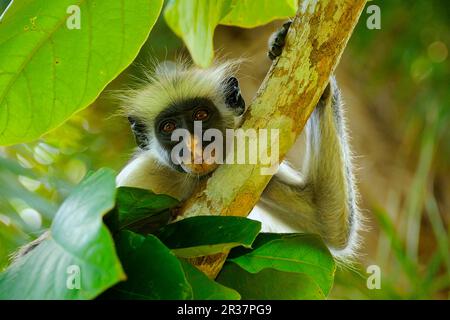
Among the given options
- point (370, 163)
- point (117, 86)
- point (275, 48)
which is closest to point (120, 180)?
point (275, 48)

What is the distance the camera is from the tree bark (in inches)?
77.2

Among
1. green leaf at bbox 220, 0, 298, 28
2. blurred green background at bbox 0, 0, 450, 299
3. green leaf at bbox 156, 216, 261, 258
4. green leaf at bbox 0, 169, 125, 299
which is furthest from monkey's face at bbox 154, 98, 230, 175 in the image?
green leaf at bbox 0, 169, 125, 299

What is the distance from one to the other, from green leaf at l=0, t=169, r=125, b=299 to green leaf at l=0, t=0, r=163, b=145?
0.48 m

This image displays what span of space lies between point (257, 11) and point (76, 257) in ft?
4.31

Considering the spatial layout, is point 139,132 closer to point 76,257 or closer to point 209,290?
point 209,290

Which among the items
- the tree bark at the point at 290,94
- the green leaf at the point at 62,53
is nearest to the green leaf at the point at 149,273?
the tree bark at the point at 290,94

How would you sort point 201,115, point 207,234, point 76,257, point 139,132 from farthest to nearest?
point 139,132
point 201,115
point 207,234
point 76,257

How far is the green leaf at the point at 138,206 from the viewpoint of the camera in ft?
6.16

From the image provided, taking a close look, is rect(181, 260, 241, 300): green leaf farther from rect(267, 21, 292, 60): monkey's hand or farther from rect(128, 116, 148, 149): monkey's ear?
rect(128, 116, 148, 149): monkey's ear

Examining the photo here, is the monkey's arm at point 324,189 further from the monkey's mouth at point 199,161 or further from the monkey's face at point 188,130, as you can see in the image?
the monkey's mouth at point 199,161

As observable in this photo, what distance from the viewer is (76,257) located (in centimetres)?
129

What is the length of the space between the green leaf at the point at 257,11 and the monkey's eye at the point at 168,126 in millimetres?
869

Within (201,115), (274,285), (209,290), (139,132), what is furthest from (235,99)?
(209,290)

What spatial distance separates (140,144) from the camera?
→ 10.9 ft
